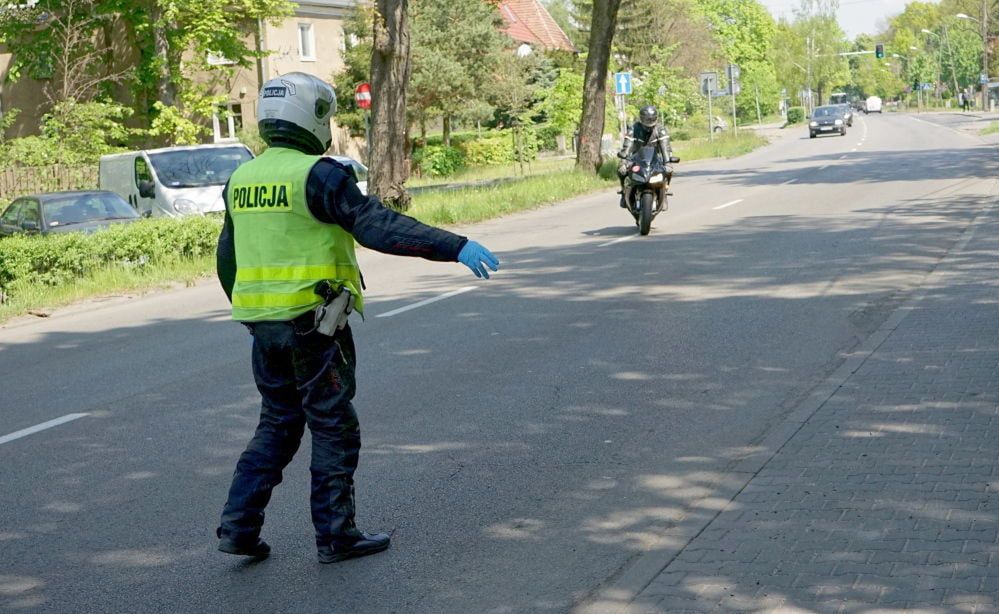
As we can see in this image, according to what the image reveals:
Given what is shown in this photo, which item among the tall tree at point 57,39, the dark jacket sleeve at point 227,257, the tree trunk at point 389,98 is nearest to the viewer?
the dark jacket sleeve at point 227,257

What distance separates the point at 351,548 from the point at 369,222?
134 centimetres

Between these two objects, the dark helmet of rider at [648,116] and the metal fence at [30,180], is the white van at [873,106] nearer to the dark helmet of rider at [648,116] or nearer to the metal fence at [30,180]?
the metal fence at [30,180]

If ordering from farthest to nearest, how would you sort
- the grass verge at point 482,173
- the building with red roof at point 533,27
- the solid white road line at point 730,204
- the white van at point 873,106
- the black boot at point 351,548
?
the white van at point 873,106 → the building with red roof at point 533,27 → the grass verge at point 482,173 → the solid white road line at point 730,204 → the black boot at point 351,548

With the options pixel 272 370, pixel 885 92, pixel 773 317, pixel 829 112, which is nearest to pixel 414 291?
pixel 773 317

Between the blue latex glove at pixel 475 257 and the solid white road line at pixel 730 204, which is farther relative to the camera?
the solid white road line at pixel 730 204

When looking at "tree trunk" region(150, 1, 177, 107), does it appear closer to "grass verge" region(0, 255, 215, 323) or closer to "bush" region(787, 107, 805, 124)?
"grass verge" region(0, 255, 215, 323)

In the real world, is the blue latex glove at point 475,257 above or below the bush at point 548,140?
below

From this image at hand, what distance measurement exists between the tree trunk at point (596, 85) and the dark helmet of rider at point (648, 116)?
15265mm

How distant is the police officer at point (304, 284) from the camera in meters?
4.93

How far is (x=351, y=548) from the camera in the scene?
17.2 feet

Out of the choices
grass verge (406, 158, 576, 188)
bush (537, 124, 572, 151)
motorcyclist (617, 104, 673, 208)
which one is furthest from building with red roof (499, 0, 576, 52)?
motorcyclist (617, 104, 673, 208)

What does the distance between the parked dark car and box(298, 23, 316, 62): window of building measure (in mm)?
30429

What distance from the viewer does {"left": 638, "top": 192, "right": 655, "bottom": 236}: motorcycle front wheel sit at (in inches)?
697

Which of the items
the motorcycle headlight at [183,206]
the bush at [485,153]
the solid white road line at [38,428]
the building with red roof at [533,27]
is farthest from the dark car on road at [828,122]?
the solid white road line at [38,428]
